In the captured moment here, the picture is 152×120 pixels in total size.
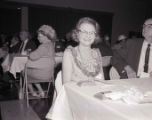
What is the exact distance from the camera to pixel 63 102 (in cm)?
158

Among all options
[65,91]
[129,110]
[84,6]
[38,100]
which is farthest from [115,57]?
[84,6]

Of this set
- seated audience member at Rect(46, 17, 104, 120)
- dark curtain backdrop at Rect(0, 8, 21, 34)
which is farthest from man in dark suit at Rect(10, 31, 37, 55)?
seated audience member at Rect(46, 17, 104, 120)

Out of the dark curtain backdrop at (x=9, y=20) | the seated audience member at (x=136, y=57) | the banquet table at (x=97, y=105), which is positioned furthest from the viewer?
the dark curtain backdrop at (x=9, y=20)

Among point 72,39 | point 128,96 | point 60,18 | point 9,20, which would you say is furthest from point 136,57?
point 60,18

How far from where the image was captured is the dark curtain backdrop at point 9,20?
8172 mm

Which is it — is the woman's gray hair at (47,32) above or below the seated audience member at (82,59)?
above

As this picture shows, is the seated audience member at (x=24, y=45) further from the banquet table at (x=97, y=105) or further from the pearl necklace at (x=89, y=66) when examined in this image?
the banquet table at (x=97, y=105)

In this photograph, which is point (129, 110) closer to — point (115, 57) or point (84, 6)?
point (115, 57)

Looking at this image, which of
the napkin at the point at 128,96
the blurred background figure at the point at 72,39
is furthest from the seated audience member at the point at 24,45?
the napkin at the point at 128,96

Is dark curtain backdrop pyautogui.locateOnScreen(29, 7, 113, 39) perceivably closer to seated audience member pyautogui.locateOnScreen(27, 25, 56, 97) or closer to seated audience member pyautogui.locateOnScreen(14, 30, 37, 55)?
seated audience member pyautogui.locateOnScreen(14, 30, 37, 55)

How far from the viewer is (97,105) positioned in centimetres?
123

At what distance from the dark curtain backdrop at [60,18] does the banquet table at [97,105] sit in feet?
24.0

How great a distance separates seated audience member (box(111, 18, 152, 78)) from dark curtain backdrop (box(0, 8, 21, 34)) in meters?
6.37

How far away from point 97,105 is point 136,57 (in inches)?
57.0
